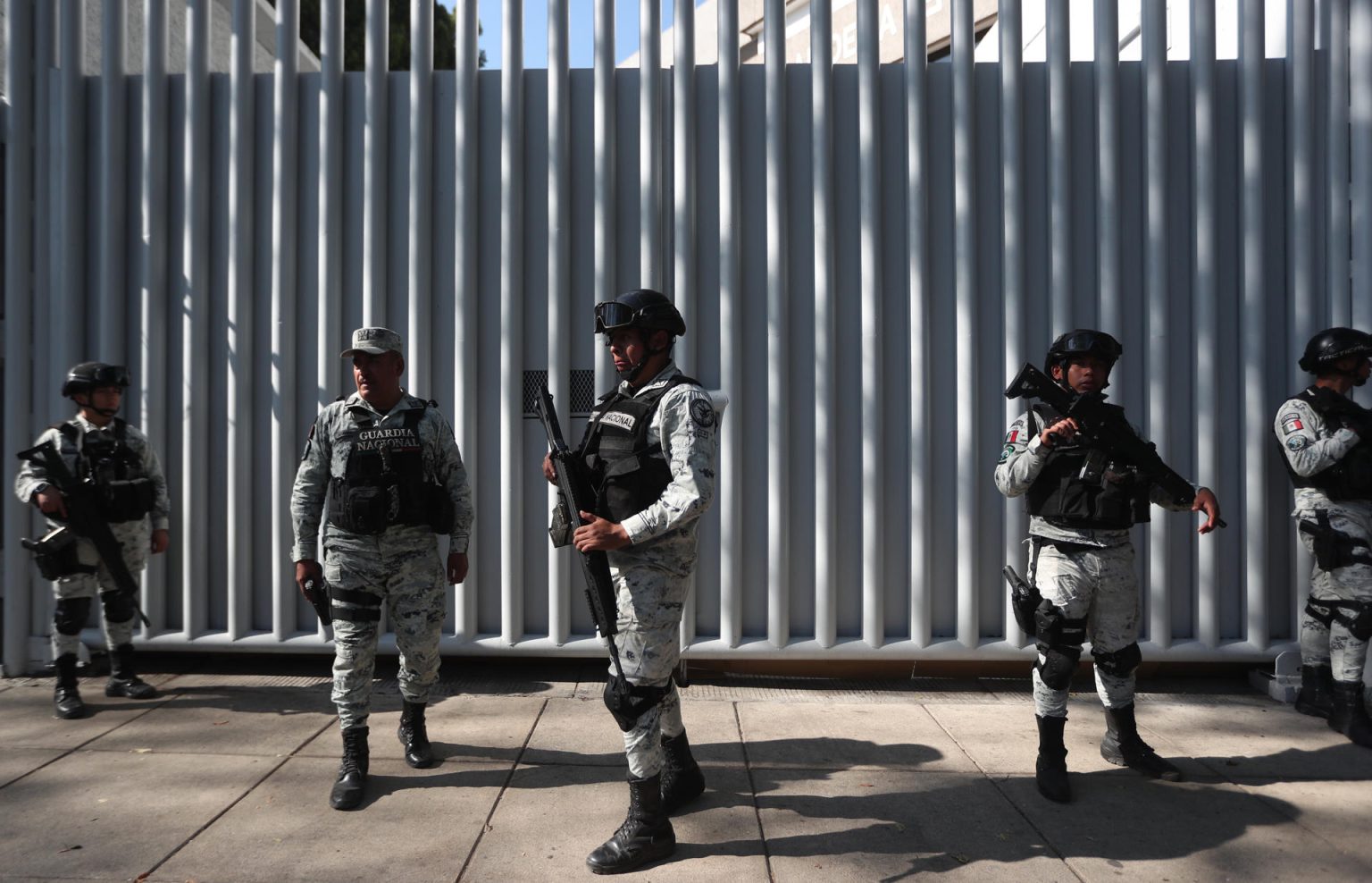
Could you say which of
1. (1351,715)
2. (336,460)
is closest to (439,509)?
(336,460)

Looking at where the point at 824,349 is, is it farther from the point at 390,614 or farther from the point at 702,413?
the point at 390,614

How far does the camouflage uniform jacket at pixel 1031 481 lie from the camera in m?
3.66

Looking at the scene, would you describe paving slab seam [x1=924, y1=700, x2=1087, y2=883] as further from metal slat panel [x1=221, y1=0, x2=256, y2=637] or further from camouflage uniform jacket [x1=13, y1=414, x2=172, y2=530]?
camouflage uniform jacket [x1=13, y1=414, x2=172, y2=530]

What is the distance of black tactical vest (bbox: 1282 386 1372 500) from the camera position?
4438mm

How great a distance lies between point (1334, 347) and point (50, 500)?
280 inches

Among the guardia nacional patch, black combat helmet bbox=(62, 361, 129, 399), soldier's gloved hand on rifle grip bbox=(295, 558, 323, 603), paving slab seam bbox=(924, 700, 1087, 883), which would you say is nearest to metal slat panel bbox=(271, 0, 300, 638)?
black combat helmet bbox=(62, 361, 129, 399)

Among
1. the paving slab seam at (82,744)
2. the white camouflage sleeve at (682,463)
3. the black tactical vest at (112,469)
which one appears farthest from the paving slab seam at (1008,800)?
the black tactical vest at (112,469)

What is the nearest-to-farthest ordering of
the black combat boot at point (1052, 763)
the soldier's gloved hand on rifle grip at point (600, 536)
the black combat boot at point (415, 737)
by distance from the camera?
the soldier's gloved hand on rifle grip at point (600, 536) < the black combat boot at point (1052, 763) < the black combat boot at point (415, 737)

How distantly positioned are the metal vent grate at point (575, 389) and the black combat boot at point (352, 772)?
233 cm

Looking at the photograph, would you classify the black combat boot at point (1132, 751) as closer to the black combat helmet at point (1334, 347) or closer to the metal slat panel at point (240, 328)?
the black combat helmet at point (1334, 347)

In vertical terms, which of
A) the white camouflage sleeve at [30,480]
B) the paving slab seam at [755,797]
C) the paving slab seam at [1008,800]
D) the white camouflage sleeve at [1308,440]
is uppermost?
the white camouflage sleeve at [1308,440]

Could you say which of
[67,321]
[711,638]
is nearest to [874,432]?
[711,638]

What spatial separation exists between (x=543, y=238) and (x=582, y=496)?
2843mm

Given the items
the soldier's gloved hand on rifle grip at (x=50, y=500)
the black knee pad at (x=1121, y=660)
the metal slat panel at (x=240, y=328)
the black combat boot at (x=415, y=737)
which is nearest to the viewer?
the black knee pad at (x=1121, y=660)
